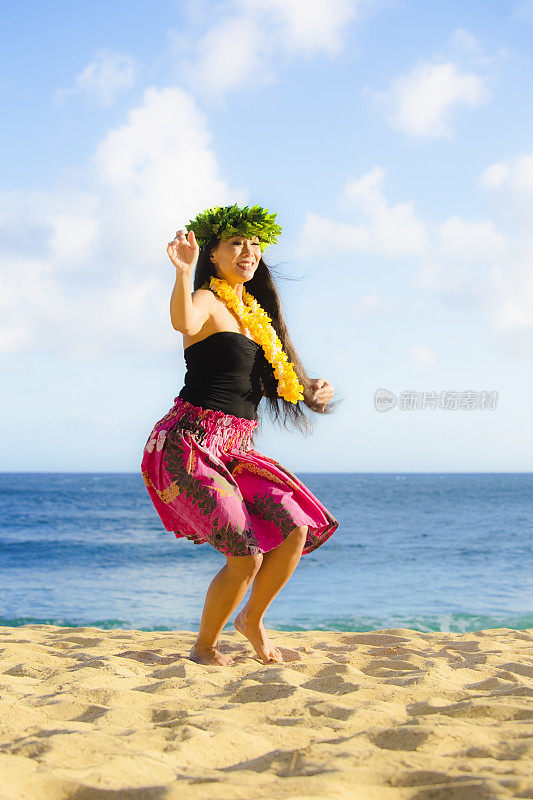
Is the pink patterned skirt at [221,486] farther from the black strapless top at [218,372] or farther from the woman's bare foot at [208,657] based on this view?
the woman's bare foot at [208,657]

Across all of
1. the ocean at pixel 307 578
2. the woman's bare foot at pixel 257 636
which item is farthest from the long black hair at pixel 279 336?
the ocean at pixel 307 578

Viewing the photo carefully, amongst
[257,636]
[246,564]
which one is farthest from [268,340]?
[257,636]

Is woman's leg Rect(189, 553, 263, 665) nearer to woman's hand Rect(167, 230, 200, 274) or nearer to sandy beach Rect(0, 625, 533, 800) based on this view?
sandy beach Rect(0, 625, 533, 800)

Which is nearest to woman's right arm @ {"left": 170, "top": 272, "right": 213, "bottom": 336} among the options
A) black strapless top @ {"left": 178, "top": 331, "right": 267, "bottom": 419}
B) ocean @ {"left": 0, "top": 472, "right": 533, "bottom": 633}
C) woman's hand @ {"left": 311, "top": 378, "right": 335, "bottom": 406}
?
black strapless top @ {"left": 178, "top": 331, "right": 267, "bottom": 419}

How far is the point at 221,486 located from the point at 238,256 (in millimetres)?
1252

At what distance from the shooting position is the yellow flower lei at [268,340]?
3.79m

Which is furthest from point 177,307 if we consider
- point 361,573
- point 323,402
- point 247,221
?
point 361,573

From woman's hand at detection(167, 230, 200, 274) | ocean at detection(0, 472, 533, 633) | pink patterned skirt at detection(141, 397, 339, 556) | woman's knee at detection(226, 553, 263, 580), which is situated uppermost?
woman's hand at detection(167, 230, 200, 274)

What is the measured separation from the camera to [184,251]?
3395 millimetres

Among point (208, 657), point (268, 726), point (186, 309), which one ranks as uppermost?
point (186, 309)

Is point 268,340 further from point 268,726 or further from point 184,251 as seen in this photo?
point 268,726

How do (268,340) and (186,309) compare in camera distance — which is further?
(268,340)

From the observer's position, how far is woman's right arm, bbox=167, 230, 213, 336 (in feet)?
10.9

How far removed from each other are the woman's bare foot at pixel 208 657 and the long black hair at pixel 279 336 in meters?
1.23
